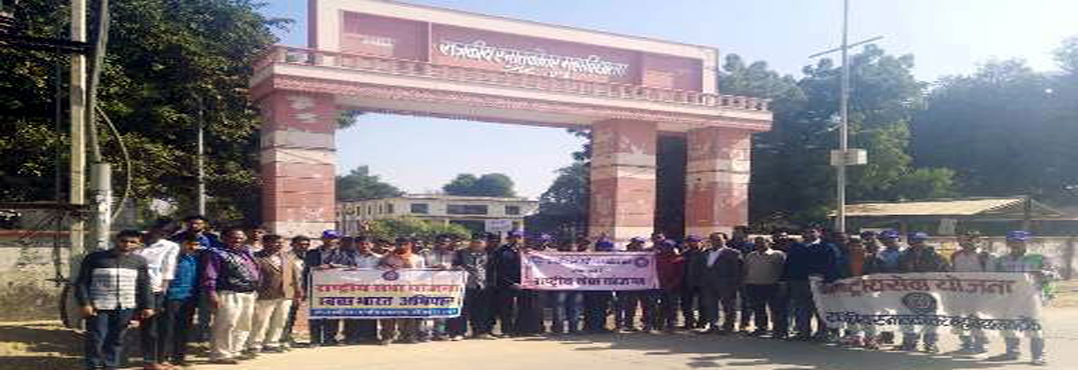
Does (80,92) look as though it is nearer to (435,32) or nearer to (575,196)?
(435,32)

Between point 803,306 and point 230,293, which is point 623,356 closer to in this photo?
point 803,306

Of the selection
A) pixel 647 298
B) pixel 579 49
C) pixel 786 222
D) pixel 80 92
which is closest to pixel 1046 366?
pixel 647 298

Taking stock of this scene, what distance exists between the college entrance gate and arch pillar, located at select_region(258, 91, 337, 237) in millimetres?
23

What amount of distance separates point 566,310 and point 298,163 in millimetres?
7661

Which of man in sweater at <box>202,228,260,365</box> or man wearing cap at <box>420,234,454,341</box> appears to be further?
man wearing cap at <box>420,234,454,341</box>

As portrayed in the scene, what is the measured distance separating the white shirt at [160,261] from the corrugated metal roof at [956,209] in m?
22.4

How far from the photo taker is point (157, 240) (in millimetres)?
8641

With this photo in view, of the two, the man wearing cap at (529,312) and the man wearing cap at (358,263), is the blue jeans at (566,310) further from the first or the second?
the man wearing cap at (358,263)

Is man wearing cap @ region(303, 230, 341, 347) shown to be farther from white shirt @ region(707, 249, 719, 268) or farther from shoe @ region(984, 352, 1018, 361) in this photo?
shoe @ region(984, 352, 1018, 361)

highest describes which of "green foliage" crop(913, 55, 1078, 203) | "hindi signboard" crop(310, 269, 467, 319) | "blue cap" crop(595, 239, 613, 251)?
"green foliage" crop(913, 55, 1078, 203)

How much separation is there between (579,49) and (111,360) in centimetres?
1409

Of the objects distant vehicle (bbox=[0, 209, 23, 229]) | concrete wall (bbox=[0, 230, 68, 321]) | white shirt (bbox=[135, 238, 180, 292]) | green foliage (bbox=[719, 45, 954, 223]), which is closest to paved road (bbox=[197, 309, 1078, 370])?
white shirt (bbox=[135, 238, 180, 292])

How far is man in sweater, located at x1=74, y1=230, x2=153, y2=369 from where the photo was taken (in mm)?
7930

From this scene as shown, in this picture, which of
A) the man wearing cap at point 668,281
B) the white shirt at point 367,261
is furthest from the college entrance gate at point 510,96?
the man wearing cap at point 668,281
